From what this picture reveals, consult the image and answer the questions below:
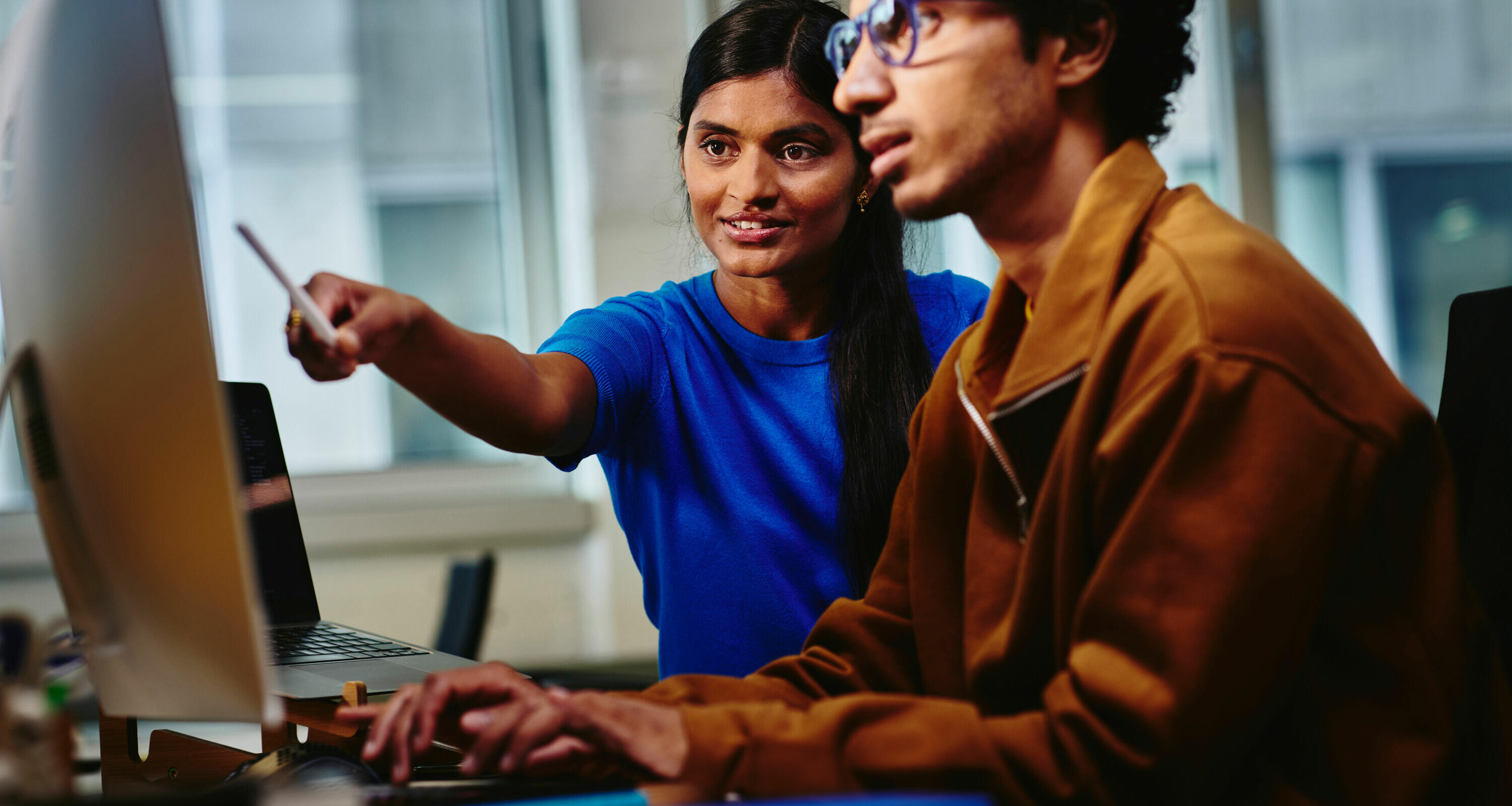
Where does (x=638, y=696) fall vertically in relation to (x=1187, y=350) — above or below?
below

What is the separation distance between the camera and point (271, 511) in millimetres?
1295

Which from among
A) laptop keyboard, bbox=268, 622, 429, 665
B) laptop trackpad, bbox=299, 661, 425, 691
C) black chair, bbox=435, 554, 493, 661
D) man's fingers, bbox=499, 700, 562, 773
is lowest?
black chair, bbox=435, 554, 493, 661

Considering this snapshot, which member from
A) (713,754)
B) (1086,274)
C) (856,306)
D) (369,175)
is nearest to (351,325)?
(713,754)

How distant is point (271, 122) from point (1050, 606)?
310cm

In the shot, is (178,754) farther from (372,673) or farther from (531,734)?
(531,734)

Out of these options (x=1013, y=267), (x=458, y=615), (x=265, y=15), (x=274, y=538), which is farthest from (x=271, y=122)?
(x=1013, y=267)

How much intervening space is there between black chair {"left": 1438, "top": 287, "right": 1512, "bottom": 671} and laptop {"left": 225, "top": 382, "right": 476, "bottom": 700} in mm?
901

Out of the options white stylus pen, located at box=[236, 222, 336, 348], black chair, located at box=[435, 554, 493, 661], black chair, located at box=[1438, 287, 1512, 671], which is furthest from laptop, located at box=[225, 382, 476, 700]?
black chair, located at box=[435, 554, 493, 661]

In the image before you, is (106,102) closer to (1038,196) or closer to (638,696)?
(638,696)

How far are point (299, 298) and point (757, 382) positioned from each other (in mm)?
794

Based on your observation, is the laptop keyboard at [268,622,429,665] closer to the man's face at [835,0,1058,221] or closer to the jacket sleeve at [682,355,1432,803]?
the jacket sleeve at [682,355,1432,803]

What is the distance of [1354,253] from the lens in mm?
3727

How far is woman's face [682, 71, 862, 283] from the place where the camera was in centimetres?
138

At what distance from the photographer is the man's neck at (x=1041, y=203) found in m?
0.94
